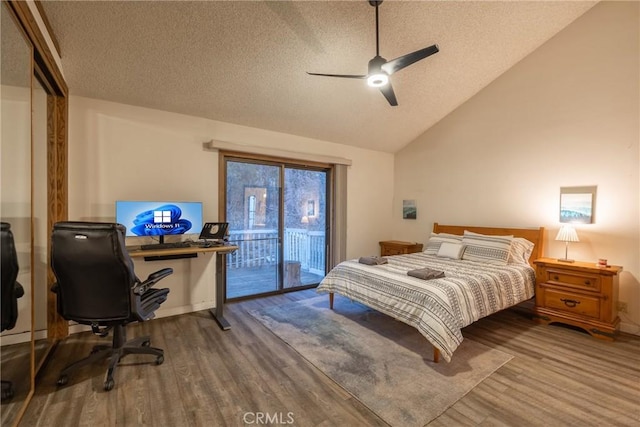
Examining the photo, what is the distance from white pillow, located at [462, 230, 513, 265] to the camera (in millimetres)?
3455

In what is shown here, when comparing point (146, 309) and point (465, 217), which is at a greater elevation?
point (465, 217)

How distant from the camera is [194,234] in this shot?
3.49 meters

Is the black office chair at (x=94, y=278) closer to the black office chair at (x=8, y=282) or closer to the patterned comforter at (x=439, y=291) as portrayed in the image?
the black office chair at (x=8, y=282)

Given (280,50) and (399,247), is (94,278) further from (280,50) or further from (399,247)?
(399,247)

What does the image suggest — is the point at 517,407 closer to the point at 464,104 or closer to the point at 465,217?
the point at 465,217

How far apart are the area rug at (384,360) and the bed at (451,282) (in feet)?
0.69

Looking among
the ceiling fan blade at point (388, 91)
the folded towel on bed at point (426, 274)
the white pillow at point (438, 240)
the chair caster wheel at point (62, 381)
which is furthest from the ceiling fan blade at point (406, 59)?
the chair caster wheel at point (62, 381)

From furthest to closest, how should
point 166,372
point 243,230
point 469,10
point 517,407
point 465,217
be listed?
point 465,217
point 243,230
point 469,10
point 166,372
point 517,407

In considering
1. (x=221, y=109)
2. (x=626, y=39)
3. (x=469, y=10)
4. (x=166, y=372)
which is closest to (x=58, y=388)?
(x=166, y=372)

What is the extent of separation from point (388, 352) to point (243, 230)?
2.47m

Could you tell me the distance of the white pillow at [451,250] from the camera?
3738mm

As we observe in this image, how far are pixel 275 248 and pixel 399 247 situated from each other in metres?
2.08

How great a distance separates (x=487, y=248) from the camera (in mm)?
3590

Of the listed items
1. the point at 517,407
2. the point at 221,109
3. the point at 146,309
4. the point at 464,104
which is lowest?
the point at 517,407
